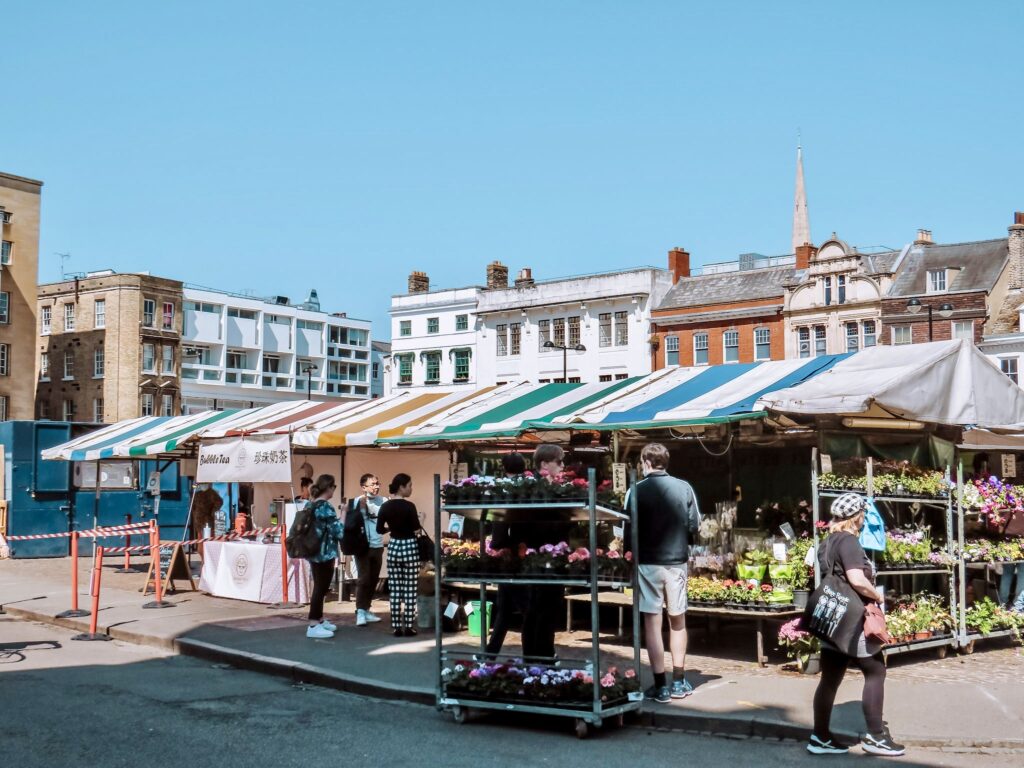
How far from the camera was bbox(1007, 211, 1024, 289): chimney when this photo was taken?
53.4m

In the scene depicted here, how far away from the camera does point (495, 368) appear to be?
69438 mm

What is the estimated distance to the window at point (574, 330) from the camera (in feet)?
214

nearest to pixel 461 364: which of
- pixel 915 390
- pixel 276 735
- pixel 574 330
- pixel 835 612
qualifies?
pixel 574 330

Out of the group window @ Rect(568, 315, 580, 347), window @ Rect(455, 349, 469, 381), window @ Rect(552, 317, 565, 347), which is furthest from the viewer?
window @ Rect(455, 349, 469, 381)

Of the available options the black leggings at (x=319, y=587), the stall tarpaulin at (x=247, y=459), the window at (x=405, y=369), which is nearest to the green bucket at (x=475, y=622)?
the black leggings at (x=319, y=587)

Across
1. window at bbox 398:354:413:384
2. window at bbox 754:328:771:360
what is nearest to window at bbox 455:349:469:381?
window at bbox 398:354:413:384

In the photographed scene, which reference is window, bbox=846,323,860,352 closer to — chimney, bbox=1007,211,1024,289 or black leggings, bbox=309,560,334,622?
chimney, bbox=1007,211,1024,289

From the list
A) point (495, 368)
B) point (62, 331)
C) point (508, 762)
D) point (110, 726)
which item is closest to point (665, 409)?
point (508, 762)

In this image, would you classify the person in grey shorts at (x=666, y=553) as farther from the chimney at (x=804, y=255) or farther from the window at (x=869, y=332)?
the chimney at (x=804, y=255)

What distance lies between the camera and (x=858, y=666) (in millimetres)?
7414

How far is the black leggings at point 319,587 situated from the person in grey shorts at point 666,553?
16.1 feet

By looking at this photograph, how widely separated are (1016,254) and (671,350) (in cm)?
1793

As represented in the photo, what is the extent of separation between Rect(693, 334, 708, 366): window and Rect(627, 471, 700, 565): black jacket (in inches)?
2024

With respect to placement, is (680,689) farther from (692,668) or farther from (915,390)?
(915,390)
